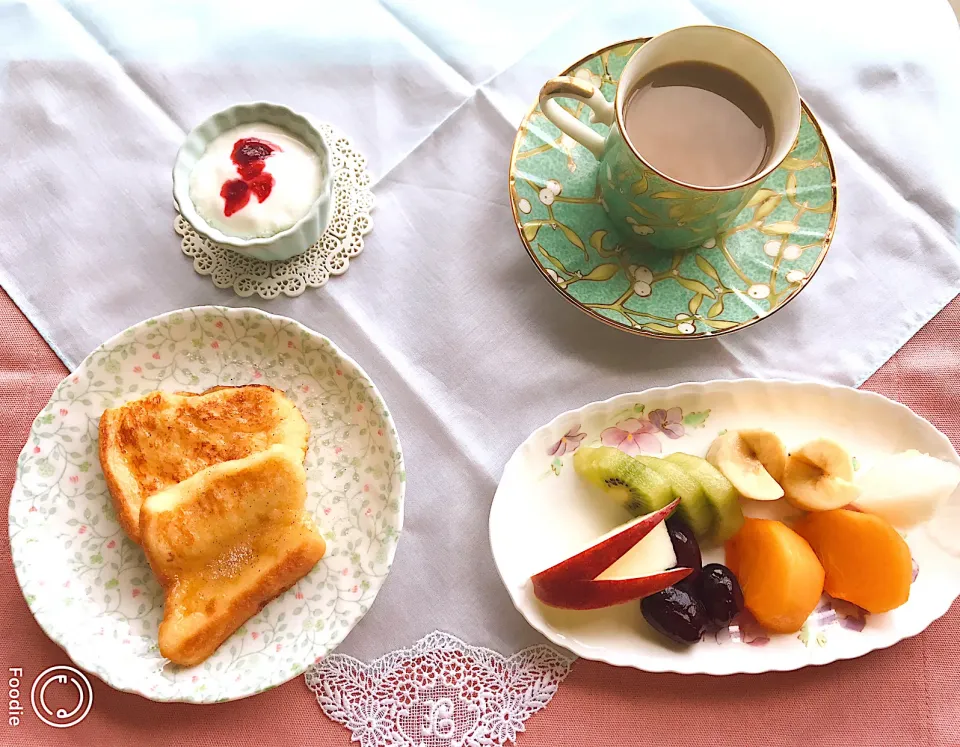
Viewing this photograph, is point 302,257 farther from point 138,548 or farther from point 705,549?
point 705,549

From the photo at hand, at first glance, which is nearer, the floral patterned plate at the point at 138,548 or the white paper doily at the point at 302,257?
the floral patterned plate at the point at 138,548

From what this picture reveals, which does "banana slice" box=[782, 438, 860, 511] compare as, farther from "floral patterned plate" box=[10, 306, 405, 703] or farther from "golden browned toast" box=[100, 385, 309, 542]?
"golden browned toast" box=[100, 385, 309, 542]

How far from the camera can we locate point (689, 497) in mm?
1113

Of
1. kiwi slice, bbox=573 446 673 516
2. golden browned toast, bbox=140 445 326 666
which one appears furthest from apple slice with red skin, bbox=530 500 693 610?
golden browned toast, bbox=140 445 326 666

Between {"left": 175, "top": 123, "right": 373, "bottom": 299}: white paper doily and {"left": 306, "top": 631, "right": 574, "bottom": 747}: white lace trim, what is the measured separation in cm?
60

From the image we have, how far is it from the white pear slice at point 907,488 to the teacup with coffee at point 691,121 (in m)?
0.46

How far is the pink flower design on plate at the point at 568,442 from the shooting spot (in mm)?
1184

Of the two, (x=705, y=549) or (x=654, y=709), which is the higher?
(x=705, y=549)

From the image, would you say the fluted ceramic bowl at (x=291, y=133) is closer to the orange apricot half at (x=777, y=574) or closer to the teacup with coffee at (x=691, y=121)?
the teacup with coffee at (x=691, y=121)

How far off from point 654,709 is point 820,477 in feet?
1.43

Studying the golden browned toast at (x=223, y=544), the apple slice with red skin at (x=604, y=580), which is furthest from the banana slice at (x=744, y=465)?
the golden browned toast at (x=223, y=544)

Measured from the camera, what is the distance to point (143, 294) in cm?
125

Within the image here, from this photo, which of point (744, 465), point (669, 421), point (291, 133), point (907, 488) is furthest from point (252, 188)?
point (907, 488)

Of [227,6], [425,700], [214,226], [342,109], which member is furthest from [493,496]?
[227,6]
